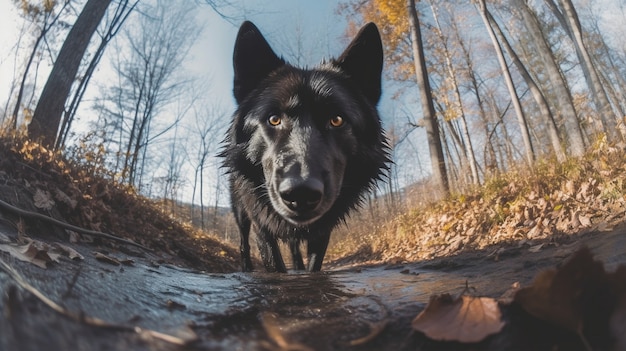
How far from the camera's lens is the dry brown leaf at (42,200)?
3.11 meters

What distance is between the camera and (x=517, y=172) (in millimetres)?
6156

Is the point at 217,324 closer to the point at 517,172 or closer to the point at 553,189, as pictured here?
the point at 553,189

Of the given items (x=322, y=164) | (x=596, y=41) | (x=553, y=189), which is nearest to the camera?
(x=322, y=164)

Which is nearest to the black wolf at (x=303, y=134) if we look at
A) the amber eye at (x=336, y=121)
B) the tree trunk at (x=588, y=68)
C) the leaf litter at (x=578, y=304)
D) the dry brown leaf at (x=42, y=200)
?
the amber eye at (x=336, y=121)

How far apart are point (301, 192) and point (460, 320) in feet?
4.01

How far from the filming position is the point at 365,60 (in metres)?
3.67

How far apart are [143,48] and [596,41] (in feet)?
137

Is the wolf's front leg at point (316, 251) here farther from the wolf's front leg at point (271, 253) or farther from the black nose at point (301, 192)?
the black nose at point (301, 192)

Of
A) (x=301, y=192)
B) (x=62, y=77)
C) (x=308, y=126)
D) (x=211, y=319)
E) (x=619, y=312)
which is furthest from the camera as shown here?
(x=62, y=77)

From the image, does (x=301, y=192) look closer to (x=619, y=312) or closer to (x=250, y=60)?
(x=619, y=312)

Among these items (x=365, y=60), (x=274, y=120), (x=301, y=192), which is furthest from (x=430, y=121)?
(x=301, y=192)

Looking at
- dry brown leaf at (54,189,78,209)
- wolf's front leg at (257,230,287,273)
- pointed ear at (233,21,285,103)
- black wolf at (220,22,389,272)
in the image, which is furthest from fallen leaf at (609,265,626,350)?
dry brown leaf at (54,189,78,209)

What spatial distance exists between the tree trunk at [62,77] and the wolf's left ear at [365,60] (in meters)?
4.83

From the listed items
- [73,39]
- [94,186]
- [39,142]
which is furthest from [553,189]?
[73,39]
